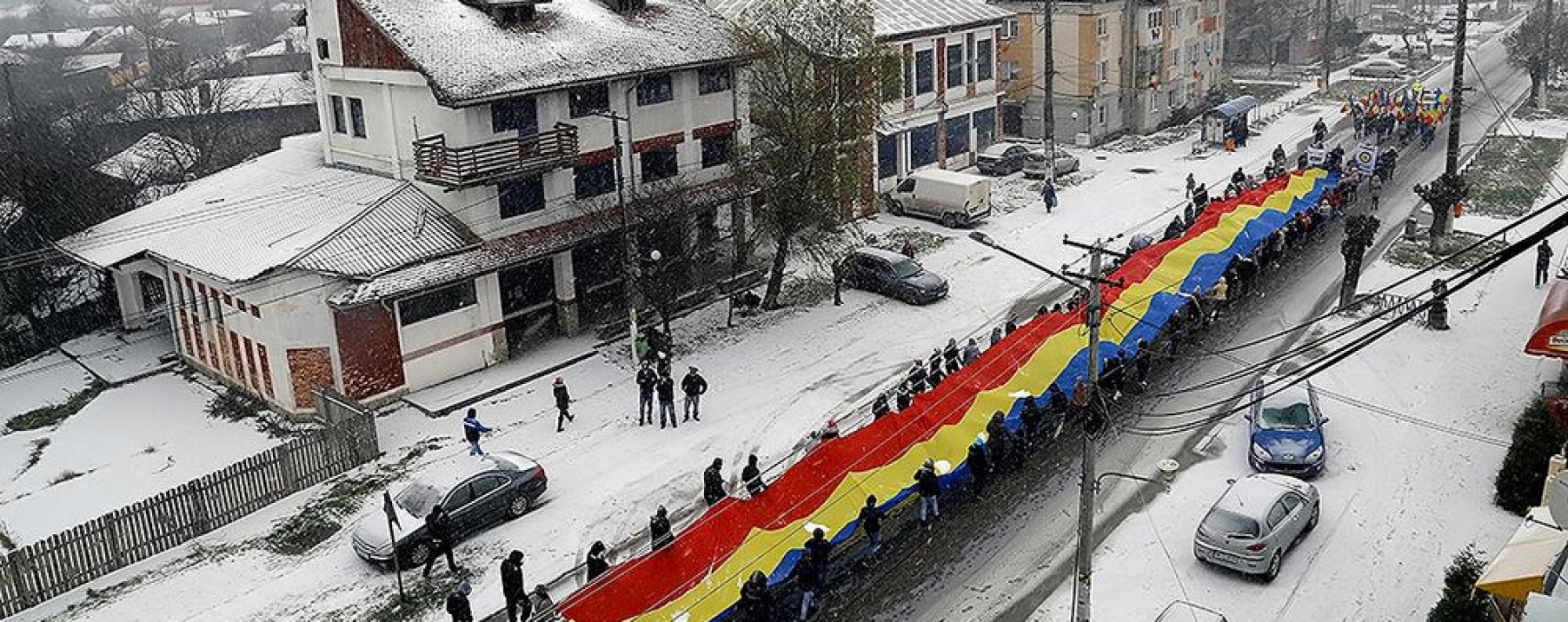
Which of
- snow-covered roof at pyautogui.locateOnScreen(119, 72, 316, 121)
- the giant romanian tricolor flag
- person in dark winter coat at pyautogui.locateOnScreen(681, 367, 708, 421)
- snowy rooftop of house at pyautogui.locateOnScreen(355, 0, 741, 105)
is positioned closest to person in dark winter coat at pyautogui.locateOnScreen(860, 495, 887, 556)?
the giant romanian tricolor flag

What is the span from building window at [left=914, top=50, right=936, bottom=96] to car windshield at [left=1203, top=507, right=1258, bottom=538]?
32.2 meters

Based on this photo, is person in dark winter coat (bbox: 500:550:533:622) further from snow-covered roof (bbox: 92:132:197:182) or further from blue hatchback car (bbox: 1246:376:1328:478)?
snow-covered roof (bbox: 92:132:197:182)

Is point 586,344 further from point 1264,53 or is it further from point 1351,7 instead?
point 1351,7

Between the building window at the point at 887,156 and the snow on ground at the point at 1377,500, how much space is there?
22.9 meters

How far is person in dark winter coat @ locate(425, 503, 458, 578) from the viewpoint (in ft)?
74.6

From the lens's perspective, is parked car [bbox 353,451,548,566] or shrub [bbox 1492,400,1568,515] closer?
parked car [bbox 353,451,548,566]

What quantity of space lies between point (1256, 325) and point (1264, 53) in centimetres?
6405

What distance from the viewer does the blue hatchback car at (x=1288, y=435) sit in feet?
81.4

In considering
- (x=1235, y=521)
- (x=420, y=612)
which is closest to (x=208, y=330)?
(x=420, y=612)

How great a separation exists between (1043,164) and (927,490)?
33.0 metres

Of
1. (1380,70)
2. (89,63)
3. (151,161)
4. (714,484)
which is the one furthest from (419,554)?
(89,63)

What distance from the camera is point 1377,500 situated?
2398 cm

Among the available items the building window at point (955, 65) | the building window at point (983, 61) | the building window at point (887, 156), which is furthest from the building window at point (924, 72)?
the building window at point (983, 61)

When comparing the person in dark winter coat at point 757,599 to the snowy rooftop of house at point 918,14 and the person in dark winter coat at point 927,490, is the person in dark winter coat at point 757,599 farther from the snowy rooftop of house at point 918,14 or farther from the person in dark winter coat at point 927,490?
the snowy rooftop of house at point 918,14
